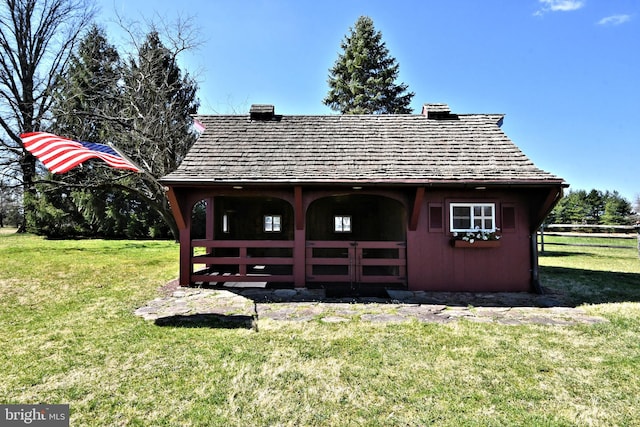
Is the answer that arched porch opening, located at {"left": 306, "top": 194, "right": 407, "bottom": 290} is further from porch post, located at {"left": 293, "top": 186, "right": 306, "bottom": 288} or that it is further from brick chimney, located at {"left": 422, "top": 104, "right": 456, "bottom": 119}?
brick chimney, located at {"left": 422, "top": 104, "right": 456, "bottom": 119}

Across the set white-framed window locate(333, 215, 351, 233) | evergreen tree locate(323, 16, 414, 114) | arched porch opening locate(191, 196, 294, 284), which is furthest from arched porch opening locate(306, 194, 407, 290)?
evergreen tree locate(323, 16, 414, 114)

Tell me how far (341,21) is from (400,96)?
6.91m

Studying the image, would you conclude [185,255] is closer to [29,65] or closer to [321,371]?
[321,371]

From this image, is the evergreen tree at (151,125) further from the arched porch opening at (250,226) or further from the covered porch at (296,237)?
the covered porch at (296,237)

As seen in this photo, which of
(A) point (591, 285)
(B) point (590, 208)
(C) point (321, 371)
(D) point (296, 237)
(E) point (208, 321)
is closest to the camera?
(C) point (321, 371)

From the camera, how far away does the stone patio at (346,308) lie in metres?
4.70

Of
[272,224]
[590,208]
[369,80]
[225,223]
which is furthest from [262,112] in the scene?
[590,208]

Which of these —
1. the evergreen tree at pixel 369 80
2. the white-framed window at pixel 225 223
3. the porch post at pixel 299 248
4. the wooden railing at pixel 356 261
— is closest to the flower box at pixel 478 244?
the wooden railing at pixel 356 261

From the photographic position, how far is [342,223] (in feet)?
35.7

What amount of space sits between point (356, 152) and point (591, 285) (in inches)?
239

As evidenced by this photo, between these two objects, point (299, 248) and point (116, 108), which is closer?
point (299, 248)

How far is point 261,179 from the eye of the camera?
252 inches

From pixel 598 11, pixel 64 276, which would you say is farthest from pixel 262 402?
pixel 598 11

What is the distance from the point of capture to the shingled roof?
21.0 ft
